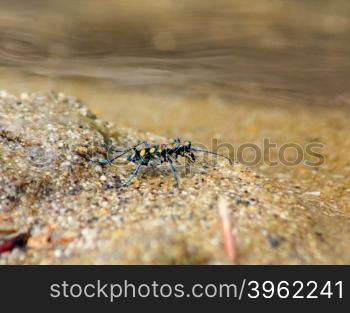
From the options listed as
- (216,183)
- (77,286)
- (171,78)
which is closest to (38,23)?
(171,78)

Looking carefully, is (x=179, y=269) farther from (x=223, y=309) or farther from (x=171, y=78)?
(x=171, y=78)

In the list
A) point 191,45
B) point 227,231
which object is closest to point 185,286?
point 227,231

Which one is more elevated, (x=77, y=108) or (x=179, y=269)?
(x=77, y=108)

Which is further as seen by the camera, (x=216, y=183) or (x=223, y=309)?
(x=216, y=183)

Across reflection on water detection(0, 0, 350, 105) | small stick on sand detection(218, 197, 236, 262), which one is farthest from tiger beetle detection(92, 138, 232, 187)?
reflection on water detection(0, 0, 350, 105)

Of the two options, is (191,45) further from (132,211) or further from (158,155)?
(132,211)

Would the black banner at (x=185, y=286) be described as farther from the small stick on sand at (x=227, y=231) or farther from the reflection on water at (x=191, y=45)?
the reflection on water at (x=191, y=45)
